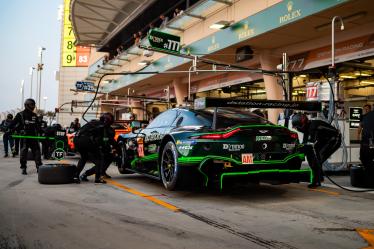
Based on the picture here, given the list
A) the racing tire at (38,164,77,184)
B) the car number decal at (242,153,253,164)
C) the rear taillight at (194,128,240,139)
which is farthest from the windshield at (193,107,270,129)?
the racing tire at (38,164,77,184)

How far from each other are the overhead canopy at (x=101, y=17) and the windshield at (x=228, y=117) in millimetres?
21483

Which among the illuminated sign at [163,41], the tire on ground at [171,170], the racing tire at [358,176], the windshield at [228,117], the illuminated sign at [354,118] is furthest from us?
the illuminated sign at [163,41]

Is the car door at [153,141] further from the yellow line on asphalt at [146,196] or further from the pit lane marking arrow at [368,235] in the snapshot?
the pit lane marking arrow at [368,235]

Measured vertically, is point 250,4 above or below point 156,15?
below

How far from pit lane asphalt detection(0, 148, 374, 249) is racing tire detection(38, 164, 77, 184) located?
0.48 meters

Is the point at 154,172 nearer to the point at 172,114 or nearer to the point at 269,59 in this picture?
the point at 172,114

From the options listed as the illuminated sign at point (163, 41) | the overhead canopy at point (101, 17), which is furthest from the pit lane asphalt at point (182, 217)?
the overhead canopy at point (101, 17)

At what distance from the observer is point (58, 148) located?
37.0ft

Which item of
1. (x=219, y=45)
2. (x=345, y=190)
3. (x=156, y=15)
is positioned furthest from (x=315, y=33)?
(x=156, y=15)

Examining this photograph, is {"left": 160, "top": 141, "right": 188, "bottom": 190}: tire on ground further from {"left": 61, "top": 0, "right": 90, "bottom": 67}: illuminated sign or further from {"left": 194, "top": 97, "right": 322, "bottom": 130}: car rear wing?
{"left": 61, "top": 0, "right": 90, "bottom": 67}: illuminated sign

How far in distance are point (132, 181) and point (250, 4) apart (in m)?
9.27

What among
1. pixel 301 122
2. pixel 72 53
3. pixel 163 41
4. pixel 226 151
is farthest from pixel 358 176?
pixel 72 53

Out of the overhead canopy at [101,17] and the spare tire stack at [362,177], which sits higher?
the overhead canopy at [101,17]

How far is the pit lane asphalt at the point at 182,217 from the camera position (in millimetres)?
3752
